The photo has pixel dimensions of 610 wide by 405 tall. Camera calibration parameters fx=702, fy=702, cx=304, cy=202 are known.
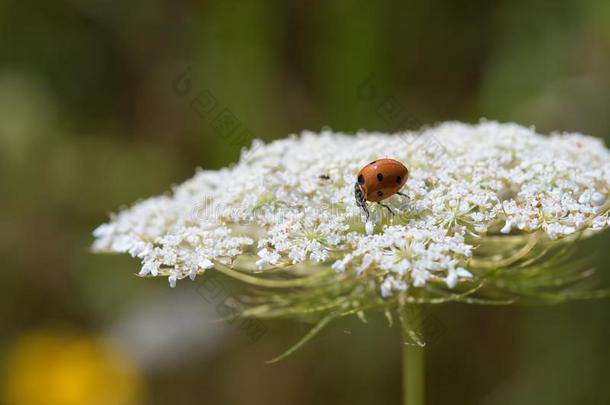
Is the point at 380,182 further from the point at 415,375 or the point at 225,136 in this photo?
the point at 225,136

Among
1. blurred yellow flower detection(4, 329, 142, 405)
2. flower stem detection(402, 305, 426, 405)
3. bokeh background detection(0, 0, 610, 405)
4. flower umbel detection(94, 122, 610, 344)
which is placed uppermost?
bokeh background detection(0, 0, 610, 405)

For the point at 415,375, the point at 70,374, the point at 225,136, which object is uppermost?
the point at 225,136

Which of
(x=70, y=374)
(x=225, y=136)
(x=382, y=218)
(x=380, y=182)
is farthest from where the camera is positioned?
(x=225, y=136)

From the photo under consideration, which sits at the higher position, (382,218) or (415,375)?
(382,218)

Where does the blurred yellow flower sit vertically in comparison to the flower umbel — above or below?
above

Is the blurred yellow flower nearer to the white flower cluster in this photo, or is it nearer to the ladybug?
the white flower cluster

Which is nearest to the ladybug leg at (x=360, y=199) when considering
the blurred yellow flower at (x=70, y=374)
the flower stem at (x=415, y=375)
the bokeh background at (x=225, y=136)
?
the flower stem at (x=415, y=375)

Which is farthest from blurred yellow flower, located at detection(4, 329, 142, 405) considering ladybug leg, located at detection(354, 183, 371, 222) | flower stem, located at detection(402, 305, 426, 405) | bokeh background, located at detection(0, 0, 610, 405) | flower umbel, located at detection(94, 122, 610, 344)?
ladybug leg, located at detection(354, 183, 371, 222)

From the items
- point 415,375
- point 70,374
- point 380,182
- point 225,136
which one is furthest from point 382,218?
point 70,374
